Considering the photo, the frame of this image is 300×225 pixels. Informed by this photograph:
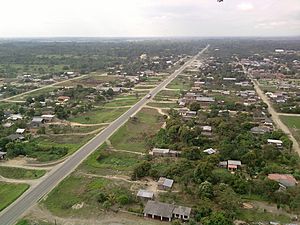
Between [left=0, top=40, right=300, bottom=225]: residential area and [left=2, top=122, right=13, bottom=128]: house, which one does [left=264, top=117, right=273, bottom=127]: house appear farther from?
[left=2, top=122, right=13, bottom=128]: house

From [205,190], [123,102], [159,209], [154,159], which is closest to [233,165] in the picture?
[205,190]

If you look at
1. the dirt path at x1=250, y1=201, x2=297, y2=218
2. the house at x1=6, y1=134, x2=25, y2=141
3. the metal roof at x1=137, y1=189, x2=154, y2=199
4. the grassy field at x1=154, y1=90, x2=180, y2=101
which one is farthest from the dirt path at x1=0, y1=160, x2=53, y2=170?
the grassy field at x1=154, y1=90, x2=180, y2=101

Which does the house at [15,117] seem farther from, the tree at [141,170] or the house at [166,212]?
the house at [166,212]

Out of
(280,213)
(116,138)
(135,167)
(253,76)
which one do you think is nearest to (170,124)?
(116,138)

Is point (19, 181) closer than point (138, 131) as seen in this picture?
Yes

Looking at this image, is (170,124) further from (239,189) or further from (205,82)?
(205,82)

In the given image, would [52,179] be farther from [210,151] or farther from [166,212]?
[210,151]

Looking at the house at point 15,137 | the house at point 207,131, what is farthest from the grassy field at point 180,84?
the house at point 15,137
